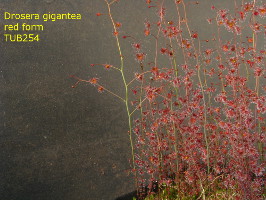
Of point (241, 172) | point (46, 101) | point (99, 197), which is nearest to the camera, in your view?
point (241, 172)

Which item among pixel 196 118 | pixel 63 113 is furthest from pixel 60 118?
pixel 196 118

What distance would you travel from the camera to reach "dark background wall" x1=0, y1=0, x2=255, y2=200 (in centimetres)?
205

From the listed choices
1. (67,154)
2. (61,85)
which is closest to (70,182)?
(67,154)

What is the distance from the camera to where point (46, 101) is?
2.19 metres

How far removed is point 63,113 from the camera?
2256 millimetres

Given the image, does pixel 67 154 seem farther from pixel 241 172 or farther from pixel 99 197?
pixel 241 172

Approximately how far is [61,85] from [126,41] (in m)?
0.69

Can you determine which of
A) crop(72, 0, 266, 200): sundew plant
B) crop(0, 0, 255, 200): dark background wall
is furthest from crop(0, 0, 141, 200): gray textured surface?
crop(72, 0, 266, 200): sundew plant

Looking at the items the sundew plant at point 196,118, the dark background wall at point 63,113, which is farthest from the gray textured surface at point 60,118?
the sundew plant at point 196,118

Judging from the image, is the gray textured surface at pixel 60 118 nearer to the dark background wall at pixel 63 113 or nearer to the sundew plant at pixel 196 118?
the dark background wall at pixel 63 113

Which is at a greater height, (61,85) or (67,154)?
(61,85)

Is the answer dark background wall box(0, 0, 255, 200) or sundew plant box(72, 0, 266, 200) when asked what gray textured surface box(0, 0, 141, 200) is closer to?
dark background wall box(0, 0, 255, 200)

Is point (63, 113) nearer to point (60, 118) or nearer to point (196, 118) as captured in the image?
point (60, 118)

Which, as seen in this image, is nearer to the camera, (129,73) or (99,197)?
(99,197)
